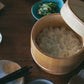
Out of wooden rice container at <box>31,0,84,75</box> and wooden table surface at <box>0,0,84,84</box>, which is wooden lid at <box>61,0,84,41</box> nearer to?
wooden rice container at <box>31,0,84,75</box>

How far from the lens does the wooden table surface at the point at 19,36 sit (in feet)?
2.73

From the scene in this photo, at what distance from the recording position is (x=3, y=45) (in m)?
0.92

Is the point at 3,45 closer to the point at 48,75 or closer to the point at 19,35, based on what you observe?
the point at 19,35

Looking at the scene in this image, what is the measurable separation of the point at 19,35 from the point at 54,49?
27 cm

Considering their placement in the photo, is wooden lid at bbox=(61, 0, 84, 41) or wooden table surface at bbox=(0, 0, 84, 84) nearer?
wooden lid at bbox=(61, 0, 84, 41)

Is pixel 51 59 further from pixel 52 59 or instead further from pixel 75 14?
pixel 75 14

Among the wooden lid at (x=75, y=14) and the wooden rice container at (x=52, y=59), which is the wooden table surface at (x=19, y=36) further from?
the wooden lid at (x=75, y=14)

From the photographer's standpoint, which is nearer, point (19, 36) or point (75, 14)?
point (75, 14)

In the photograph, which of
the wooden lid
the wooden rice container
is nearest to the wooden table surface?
the wooden rice container

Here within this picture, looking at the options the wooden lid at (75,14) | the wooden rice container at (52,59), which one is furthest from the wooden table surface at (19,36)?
the wooden lid at (75,14)

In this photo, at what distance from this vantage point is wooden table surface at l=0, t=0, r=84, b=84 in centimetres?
83

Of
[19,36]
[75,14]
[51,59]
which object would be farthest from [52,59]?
[19,36]

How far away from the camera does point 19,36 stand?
0.97 m

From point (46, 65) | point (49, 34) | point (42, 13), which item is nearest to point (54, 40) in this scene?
point (49, 34)
